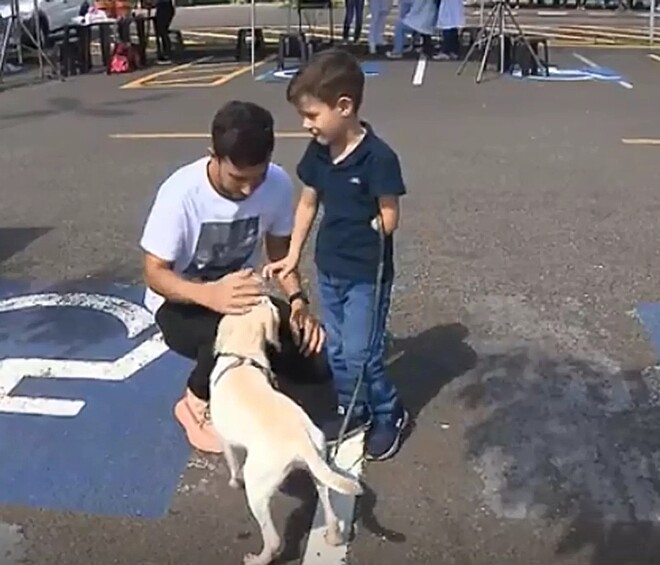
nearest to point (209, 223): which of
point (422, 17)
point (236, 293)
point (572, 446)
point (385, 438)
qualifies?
point (236, 293)

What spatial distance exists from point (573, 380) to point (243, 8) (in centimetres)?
3134

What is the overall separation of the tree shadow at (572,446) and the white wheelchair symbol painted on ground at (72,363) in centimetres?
139

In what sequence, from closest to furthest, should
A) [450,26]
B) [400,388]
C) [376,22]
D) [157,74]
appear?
[400,388]
[157,74]
[450,26]
[376,22]

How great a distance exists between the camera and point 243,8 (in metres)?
34.3

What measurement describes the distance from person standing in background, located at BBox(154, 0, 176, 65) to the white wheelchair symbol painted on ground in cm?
1268

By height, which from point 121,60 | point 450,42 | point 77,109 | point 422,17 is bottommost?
point 121,60

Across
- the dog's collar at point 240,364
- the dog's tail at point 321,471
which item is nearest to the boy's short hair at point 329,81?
the dog's collar at point 240,364

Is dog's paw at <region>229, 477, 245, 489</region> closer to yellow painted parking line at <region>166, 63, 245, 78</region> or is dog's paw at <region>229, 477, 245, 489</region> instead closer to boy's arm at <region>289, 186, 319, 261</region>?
boy's arm at <region>289, 186, 319, 261</region>

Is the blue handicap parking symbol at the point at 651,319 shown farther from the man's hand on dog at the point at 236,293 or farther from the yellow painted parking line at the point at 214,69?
the yellow painted parking line at the point at 214,69

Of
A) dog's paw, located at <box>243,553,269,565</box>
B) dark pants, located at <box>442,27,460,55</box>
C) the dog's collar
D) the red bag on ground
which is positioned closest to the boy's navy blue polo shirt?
the dog's collar

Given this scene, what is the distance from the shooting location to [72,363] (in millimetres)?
4680

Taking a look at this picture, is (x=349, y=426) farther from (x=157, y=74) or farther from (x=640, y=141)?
(x=157, y=74)

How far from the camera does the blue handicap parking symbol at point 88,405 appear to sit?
3.66 metres

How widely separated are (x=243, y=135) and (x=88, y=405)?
1.43 meters
